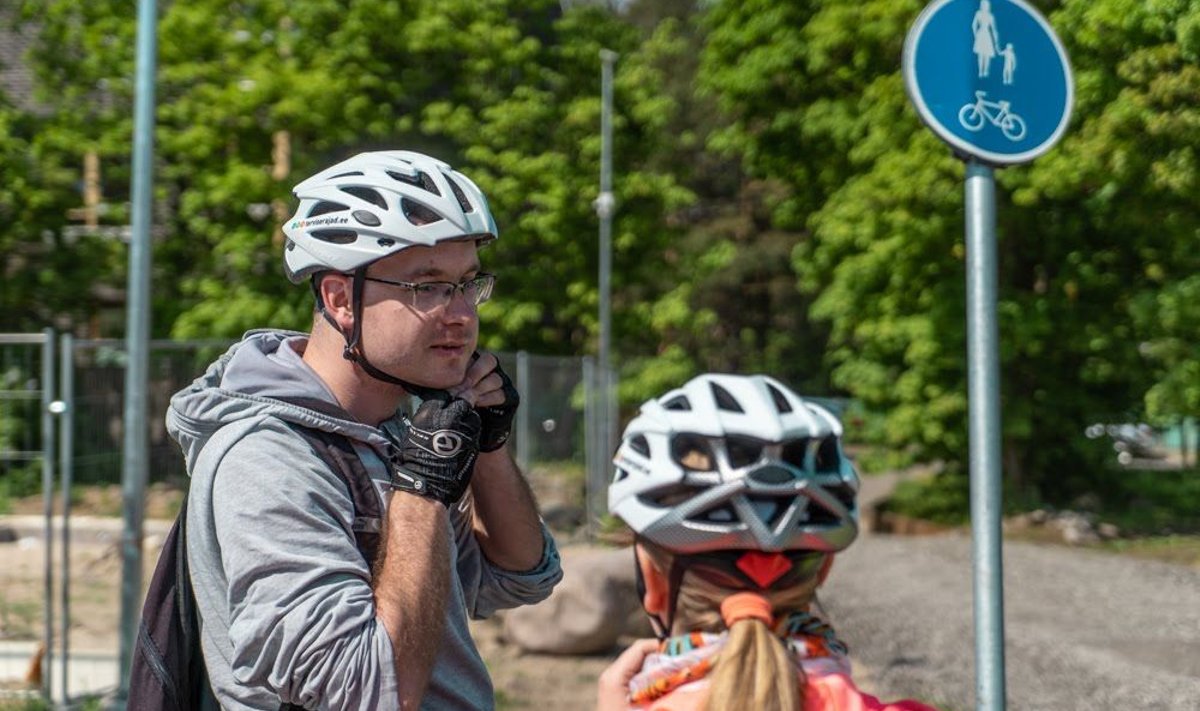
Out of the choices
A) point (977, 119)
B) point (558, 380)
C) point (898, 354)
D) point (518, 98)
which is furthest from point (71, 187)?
point (977, 119)

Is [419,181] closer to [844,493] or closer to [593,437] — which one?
[844,493]

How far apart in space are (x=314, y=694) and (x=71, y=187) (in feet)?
79.4

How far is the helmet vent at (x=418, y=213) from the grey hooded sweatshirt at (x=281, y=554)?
267mm

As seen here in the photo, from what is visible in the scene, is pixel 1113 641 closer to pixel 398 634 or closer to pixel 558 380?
pixel 558 380

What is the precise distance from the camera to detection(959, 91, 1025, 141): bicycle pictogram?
4.21 metres

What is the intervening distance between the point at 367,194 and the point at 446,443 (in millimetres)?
402

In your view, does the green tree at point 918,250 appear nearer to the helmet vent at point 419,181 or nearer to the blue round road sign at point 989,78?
the blue round road sign at point 989,78

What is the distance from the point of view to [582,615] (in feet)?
33.5

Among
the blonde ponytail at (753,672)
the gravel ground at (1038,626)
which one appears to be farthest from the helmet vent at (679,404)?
the gravel ground at (1038,626)

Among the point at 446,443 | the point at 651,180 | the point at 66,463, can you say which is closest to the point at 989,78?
the point at 446,443

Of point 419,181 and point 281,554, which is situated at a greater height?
point 419,181

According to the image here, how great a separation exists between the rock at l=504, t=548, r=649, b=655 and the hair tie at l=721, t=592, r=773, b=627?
7328 mm

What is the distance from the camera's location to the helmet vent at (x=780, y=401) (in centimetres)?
314

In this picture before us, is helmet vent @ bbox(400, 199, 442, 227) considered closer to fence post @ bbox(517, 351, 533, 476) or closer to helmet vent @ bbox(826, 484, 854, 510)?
helmet vent @ bbox(826, 484, 854, 510)
